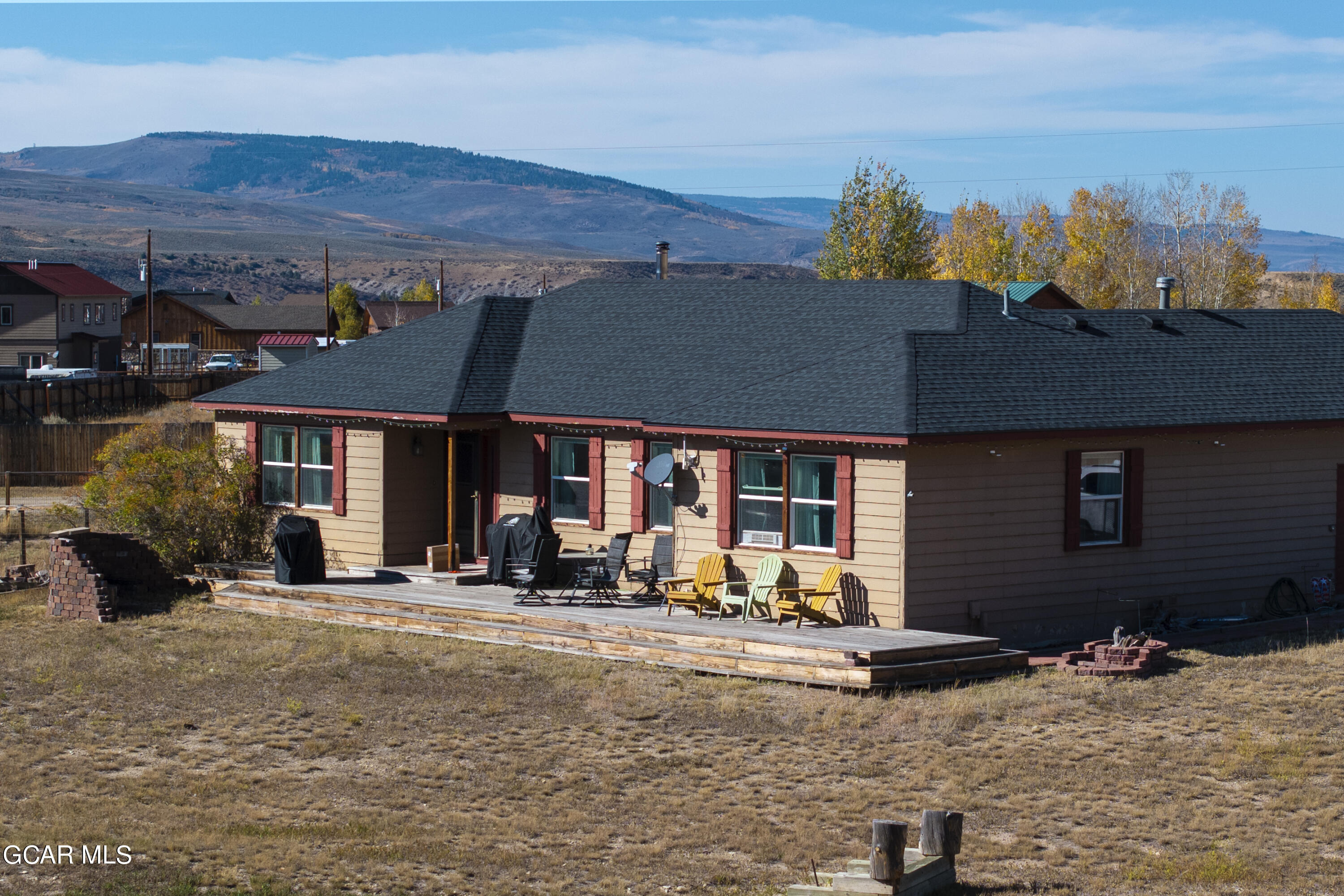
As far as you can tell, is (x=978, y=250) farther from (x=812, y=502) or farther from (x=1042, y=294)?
(x=812, y=502)

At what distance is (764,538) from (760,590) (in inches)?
39.4

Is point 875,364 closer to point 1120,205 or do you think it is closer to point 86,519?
point 86,519

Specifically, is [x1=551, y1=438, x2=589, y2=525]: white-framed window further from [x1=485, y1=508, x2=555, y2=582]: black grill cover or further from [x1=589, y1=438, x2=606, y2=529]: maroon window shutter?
[x1=485, y1=508, x2=555, y2=582]: black grill cover

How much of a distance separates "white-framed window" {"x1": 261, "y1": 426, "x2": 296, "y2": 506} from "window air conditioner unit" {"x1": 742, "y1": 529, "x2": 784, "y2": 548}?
844cm

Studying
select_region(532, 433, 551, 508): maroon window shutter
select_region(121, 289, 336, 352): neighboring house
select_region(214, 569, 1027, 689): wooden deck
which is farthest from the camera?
select_region(121, 289, 336, 352): neighboring house

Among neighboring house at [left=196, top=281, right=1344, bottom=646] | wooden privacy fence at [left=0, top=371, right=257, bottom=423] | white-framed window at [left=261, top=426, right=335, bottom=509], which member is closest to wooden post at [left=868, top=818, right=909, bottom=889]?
neighboring house at [left=196, top=281, right=1344, bottom=646]

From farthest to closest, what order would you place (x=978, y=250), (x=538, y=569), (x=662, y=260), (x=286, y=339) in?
(x=286, y=339)
(x=978, y=250)
(x=662, y=260)
(x=538, y=569)

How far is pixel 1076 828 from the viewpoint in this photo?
11305mm

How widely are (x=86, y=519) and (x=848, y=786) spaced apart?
745 inches

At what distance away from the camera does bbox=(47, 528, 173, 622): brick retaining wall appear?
21.0 meters

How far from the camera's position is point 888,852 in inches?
358

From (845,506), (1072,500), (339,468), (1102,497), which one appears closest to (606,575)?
(845,506)

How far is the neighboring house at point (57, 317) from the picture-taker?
73.6 m

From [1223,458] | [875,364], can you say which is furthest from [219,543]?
[1223,458]
